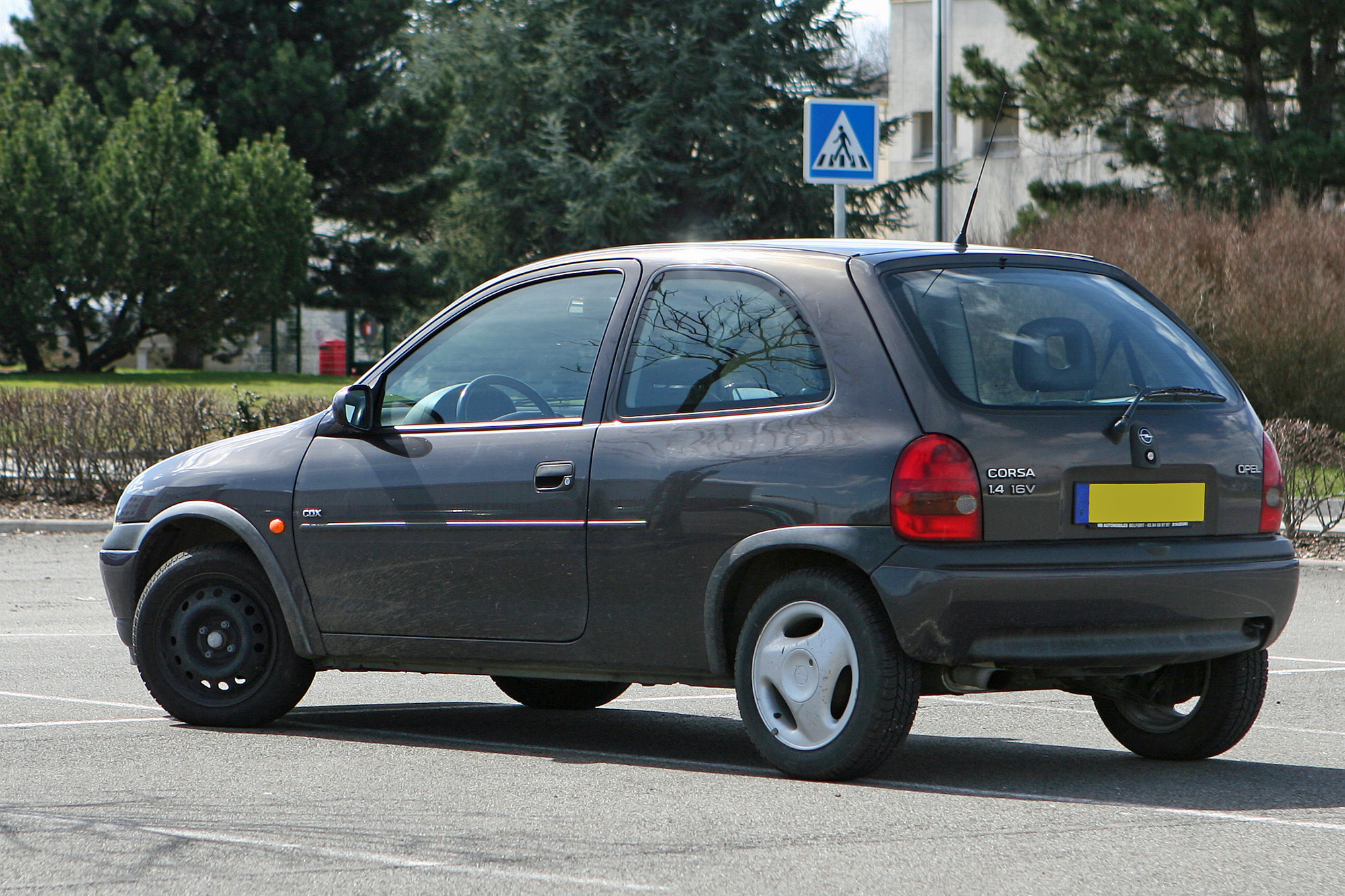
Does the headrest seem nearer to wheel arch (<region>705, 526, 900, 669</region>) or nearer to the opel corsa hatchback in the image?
the opel corsa hatchback

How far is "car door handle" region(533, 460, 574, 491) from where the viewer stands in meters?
5.96

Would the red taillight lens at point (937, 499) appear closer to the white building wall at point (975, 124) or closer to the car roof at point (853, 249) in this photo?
the car roof at point (853, 249)

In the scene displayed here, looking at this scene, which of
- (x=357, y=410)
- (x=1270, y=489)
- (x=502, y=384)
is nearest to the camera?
(x=1270, y=489)

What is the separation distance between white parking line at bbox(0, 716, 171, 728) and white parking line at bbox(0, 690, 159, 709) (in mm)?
292

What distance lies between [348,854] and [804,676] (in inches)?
59.3

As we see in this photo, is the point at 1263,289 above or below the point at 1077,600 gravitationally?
above

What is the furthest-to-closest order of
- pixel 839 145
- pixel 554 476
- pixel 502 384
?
pixel 839 145, pixel 502 384, pixel 554 476

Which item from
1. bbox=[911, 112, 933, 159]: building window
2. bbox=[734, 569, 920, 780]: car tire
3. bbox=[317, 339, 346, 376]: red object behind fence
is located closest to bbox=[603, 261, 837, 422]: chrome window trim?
bbox=[734, 569, 920, 780]: car tire

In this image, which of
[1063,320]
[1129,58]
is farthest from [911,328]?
Result: [1129,58]

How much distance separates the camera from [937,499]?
5246 mm

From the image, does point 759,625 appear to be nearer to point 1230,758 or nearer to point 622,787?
point 622,787

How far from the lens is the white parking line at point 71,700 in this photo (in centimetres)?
744

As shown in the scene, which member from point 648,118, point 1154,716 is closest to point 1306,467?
point 1154,716

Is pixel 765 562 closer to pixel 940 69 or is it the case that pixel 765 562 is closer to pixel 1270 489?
pixel 1270 489
